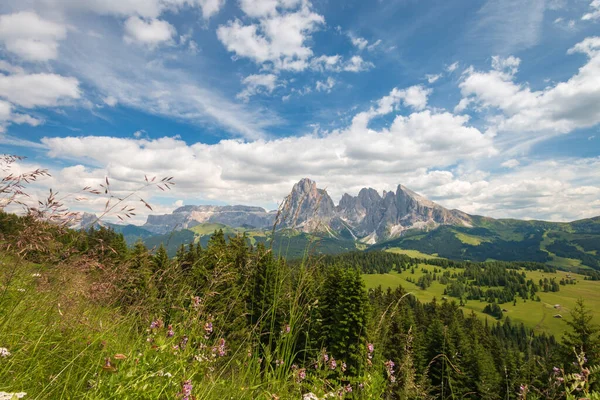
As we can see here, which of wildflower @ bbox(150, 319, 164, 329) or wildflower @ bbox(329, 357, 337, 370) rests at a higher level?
wildflower @ bbox(150, 319, 164, 329)

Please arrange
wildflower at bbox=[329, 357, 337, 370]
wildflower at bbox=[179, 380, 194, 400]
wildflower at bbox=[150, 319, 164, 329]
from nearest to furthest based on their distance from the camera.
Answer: wildflower at bbox=[179, 380, 194, 400] < wildflower at bbox=[150, 319, 164, 329] < wildflower at bbox=[329, 357, 337, 370]

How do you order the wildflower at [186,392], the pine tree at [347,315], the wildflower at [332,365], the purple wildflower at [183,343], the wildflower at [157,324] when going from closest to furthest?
the wildflower at [186,392] < the purple wildflower at [183,343] < the wildflower at [157,324] < the wildflower at [332,365] < the pine tree at [347,315]

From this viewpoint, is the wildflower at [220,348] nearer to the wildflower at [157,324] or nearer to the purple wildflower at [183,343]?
the purple wildflower at [183,343]

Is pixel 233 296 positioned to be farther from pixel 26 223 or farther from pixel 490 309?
pixel 490 309

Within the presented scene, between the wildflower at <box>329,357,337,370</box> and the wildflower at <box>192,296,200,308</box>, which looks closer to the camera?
the wildflower at <box>192,296,200,308</box>

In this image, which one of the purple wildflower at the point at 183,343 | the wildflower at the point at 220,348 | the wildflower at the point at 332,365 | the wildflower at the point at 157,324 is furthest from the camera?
the wildflower at the point at 332,365

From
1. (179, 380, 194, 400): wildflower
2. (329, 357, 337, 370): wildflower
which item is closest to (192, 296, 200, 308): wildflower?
(179, 380, 194, 400): wildflower

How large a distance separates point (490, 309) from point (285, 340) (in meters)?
201

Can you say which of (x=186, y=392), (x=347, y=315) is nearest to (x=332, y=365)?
(x=186, y=392)

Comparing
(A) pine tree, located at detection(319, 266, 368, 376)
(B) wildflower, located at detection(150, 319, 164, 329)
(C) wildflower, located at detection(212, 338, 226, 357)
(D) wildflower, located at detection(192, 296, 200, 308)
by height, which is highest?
(D) wildflower, located at detection(192, 296, 200, 308)

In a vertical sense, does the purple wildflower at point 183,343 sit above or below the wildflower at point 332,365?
above

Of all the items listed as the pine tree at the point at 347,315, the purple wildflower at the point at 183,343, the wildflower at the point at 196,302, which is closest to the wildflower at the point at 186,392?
the purple wildflower at the point at 183,343

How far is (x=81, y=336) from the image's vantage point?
360cm

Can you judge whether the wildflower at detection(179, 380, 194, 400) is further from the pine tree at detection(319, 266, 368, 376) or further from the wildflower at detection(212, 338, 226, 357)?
the pine tree at detection(319, 266, 368, 376)
